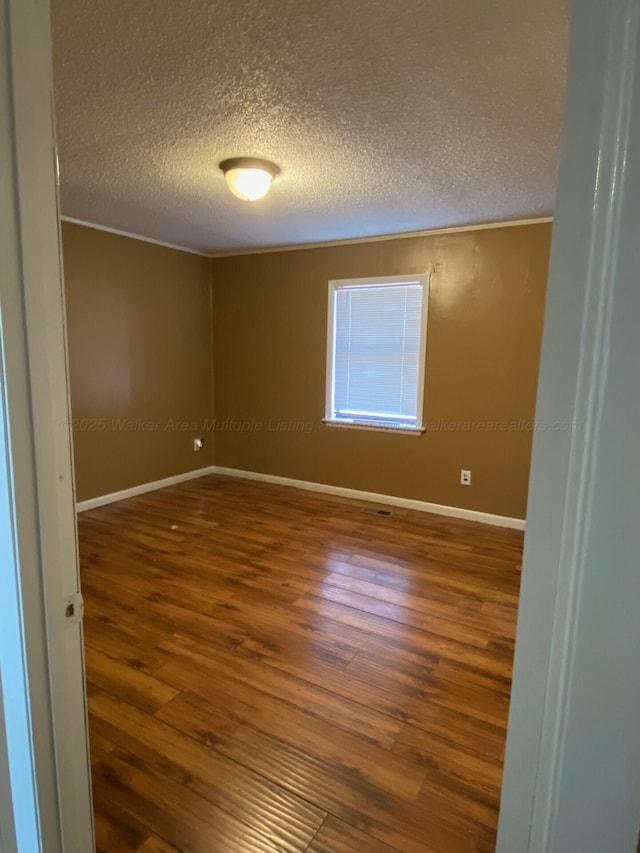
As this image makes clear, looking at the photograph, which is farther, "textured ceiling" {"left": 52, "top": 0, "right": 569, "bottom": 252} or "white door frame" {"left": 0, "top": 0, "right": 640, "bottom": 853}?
"textured ceiling" {"left": 52, "top": 0, "right": 569, "bottom": 252}

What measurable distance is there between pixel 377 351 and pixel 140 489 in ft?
8.54

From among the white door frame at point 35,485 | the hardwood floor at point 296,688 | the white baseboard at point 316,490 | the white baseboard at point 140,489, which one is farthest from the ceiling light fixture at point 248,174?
the white baseboard at point 140,489

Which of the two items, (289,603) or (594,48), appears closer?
(594,48)

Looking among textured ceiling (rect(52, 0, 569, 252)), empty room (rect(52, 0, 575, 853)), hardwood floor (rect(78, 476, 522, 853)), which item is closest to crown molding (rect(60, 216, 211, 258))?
empty room (rect(52, 0, 575, 853))

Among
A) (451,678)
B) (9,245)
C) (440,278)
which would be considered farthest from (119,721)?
(440,278)

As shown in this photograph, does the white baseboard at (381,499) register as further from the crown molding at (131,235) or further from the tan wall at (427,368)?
the crown molding at (131,235)

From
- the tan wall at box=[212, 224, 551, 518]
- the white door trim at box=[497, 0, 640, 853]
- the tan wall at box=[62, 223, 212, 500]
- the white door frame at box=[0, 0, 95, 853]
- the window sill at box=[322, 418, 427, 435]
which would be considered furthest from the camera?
the window sill at box=[322, 418, 427, 435]

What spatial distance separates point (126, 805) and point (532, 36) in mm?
2665

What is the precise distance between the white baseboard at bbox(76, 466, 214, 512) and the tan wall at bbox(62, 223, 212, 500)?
5 centimetres

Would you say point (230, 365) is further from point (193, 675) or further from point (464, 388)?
point (193, 675)

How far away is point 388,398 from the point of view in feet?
14.2

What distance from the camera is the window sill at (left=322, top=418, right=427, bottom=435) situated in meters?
4.20

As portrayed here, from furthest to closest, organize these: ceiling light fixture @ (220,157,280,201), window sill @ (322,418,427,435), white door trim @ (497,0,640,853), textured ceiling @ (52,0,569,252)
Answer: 1. window sill @ (322,418,427,435)
2. ceiling light fixture @ (220,157,280,201)
3. textured ceiling @ (52,0,569,252)
4. white door trim @ (497,0,640,853)

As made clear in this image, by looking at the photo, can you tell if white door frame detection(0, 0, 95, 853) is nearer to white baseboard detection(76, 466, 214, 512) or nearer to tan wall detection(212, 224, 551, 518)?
white baseboard detection(76, 466, 214, 512)
